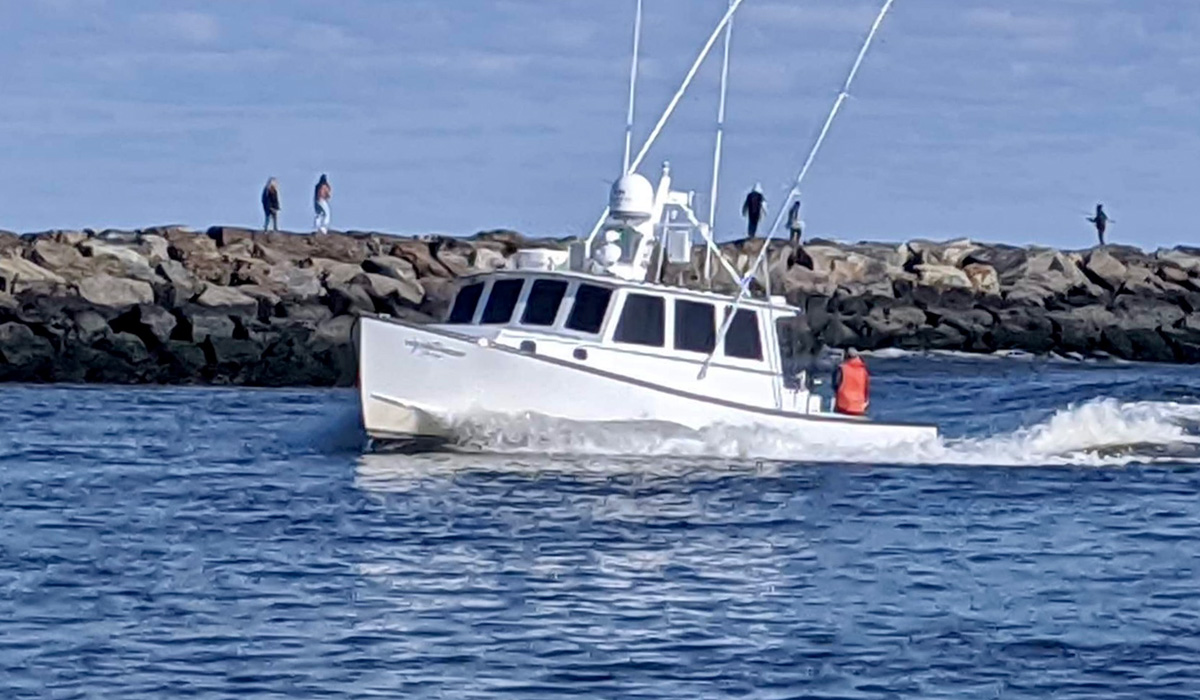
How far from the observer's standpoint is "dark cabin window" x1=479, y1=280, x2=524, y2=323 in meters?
26.6

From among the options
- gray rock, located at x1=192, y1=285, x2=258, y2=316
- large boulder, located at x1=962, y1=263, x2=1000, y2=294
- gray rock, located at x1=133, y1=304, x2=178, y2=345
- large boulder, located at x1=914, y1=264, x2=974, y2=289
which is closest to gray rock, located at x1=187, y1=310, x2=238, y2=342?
gray rock, located at x1=133, y1=304, x2=178, y2=345

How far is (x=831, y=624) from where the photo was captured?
57.3 feet

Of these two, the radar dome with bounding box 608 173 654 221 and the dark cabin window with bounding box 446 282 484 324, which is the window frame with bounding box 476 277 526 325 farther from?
the radar dome with bounding box 608 173 654 221

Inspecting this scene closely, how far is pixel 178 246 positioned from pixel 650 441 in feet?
86.6

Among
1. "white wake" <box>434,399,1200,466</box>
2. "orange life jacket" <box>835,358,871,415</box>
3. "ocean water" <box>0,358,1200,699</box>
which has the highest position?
"orange life jacket" <box>835,358,871,415</box>

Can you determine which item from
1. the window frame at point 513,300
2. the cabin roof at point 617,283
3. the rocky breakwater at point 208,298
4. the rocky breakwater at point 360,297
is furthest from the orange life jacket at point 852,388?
the rocky breakwater at point 360,297

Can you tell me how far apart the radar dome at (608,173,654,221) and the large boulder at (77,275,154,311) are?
17800 mm

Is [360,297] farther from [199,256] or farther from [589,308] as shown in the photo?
[589,308]

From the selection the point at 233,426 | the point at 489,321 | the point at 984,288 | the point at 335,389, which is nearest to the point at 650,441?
the point at 489,321

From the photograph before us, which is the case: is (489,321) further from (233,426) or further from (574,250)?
(233,426)

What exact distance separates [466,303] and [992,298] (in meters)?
29.7

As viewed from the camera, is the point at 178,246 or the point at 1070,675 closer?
the point at 1070,675

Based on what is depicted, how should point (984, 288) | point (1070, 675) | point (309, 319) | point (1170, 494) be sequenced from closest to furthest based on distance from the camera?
point (1070, 675)
point (1170, 494)
point (309, 319)
point (984, 288)

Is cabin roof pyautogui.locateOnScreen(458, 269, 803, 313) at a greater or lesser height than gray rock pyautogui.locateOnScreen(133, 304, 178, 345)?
greater
